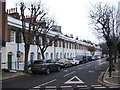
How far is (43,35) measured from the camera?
41.3m

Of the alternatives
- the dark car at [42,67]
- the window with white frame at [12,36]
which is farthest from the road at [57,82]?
the window with white frame at [12,36]

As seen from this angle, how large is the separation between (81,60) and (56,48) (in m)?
5.87

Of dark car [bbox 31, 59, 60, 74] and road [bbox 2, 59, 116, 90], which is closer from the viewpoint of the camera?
road [bbox 2, 59, 116, 90]

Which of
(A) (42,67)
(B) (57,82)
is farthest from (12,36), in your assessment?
(B) (57,82)

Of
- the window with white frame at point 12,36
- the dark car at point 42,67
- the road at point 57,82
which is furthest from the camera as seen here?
the window with white frame at point 12,36

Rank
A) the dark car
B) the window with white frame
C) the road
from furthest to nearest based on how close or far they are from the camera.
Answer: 1. the window with white frame
2. the dark car
3. the road

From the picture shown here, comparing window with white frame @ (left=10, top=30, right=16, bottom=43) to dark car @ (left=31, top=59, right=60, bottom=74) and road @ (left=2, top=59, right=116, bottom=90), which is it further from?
road @ (left=2, top=59, right=116, bottom=90)

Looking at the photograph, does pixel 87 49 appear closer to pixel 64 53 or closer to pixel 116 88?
pixel 64 53

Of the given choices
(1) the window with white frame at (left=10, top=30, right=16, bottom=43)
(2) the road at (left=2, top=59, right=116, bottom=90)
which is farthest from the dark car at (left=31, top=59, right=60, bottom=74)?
(1) the window with white frame at (left=10, top=30, right=16, bottom=43)

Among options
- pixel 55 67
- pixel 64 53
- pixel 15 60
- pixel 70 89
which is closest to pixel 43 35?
pixel 15 60

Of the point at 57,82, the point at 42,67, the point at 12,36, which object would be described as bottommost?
the point at 57,82

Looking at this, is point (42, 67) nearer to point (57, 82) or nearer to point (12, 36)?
point (57, 82)

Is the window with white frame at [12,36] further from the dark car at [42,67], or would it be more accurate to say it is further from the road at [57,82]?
the road at [57,82]

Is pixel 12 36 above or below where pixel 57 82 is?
above
